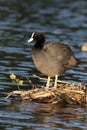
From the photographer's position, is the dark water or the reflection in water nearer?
the reflection in water

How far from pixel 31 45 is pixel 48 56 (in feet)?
25.2

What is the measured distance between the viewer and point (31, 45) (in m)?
21.3

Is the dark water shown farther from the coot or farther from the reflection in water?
the coot

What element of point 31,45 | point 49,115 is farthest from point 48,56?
point 31,45

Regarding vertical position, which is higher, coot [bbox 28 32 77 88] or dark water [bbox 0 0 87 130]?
coot [bbox 28 32 77 88]

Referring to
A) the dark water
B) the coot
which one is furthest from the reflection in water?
the coot

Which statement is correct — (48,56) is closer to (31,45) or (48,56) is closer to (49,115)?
(49,115)

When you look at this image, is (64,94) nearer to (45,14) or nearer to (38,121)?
(38,121)

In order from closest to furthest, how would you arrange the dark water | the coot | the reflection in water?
the reflection in water
the dark water
the coot

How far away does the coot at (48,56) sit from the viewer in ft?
44.4

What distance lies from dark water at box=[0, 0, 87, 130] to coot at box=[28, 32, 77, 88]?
2.47 feet

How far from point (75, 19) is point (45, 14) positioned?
5.76 feet

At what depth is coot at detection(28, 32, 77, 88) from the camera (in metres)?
13.5

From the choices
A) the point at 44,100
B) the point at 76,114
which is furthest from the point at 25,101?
the point at 76,114
